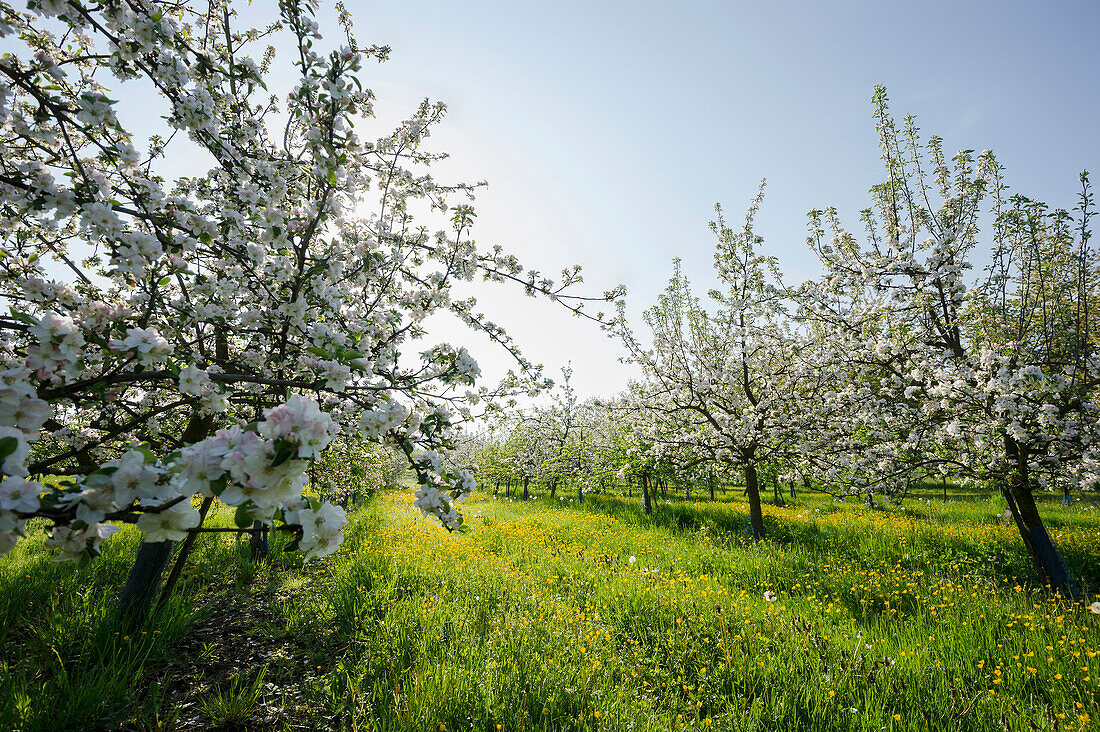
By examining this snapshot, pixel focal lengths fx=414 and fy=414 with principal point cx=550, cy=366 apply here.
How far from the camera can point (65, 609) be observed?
457 centimetres

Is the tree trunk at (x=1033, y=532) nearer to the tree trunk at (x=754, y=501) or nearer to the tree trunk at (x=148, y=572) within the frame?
the tree trunk at (x=754, y=501)

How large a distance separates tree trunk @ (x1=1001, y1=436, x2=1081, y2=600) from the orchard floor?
459mm

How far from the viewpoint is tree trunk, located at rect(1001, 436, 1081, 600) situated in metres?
5.79

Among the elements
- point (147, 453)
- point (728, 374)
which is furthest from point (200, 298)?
point (728, 374)

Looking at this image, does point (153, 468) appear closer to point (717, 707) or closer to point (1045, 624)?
point (717, 707)

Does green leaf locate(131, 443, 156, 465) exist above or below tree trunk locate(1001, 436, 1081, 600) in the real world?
above

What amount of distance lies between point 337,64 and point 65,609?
639 centimetres

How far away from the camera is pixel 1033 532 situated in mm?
6188

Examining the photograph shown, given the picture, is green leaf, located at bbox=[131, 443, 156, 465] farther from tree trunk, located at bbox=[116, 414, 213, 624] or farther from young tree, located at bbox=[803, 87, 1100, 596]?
young tree, located at bbox=[803, 87, 1100, 596]

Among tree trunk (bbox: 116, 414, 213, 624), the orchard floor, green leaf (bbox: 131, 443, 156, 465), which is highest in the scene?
green leaf (bbox: 131, 443, 156, 465)

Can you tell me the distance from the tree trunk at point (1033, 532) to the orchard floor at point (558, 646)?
459 mm

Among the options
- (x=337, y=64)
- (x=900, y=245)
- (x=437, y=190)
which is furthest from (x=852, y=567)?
(x=337, y=64)

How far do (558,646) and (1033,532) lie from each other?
7454 millimetres

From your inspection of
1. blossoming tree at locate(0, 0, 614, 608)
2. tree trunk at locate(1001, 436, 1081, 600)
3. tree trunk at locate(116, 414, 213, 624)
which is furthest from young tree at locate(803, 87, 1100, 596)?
tree trunk at locate(116, 414, 213, 624)
